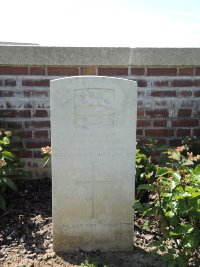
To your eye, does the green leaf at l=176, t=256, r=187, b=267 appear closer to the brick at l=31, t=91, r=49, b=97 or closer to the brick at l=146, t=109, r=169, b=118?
the brick at l=146, t=109, r=169, b=118

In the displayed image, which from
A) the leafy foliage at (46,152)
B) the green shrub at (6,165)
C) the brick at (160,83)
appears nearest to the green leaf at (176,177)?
the leafy foliage at (46,152)

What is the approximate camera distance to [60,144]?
8.46 ft

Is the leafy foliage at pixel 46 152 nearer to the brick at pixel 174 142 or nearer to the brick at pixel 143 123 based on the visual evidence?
the brick at pixel 143 123

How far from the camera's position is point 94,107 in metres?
2.55

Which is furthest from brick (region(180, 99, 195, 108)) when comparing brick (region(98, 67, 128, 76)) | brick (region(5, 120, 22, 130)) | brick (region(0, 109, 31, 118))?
brick (region(5, 120, 22, 130))

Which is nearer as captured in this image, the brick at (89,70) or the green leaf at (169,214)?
the green leaf at (169,214)

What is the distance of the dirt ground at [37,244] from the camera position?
8.64 ft

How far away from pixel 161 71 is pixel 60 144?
→ 5.07 ft

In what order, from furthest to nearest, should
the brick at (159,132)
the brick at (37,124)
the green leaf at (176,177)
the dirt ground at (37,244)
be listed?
the brick at (159,132) → the brick at (37,124) → the dirt ground at (37,244) → the green leaf at (176,177)

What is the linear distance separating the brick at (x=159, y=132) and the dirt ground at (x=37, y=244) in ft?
3.40

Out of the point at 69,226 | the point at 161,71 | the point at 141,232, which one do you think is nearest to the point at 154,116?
the point at 161,71

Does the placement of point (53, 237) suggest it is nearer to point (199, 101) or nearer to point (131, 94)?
point (131, 94)

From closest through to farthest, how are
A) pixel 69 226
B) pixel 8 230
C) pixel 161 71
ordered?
pixel 69 226, pixel 8 230, pixel 161 71

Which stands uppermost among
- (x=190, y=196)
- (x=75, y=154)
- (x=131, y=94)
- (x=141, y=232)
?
(x=131, y=94)
